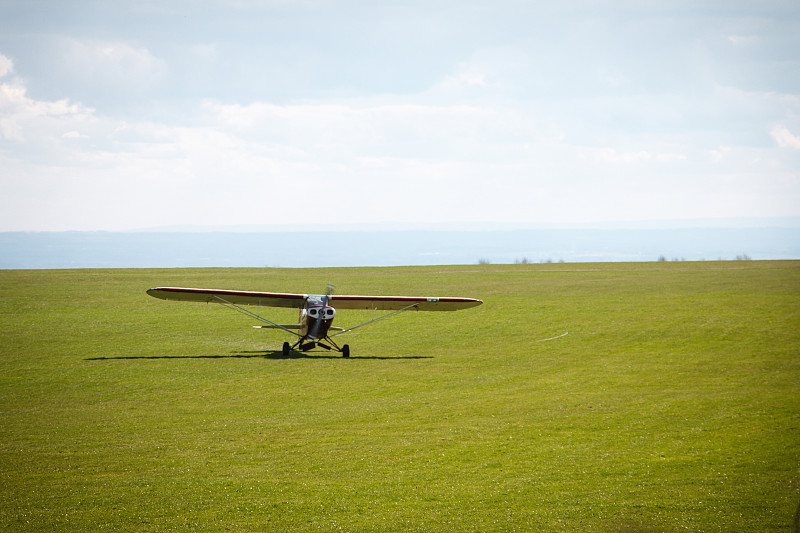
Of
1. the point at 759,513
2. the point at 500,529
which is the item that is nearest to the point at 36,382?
the point at 500,529

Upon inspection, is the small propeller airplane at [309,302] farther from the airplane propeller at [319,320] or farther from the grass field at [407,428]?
the grass field at [407,428]

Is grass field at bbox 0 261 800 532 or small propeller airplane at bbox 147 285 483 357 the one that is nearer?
grass field at bbox 0 261 800 532

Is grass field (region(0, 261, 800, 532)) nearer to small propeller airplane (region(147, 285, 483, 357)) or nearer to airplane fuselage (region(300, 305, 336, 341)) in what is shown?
airplane fuselage (region(300, 305, 336, 341))

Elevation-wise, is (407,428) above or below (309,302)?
below

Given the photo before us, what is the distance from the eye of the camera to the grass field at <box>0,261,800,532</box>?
9.19 m

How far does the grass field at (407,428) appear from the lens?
362 inches

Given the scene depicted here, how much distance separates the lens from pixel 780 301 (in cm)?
3803

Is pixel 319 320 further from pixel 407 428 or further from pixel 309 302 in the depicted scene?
pixel 407 428

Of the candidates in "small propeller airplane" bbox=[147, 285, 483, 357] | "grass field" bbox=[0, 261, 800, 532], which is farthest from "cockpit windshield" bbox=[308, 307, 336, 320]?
"grass field" bbox=[0, 261, 800, 532]

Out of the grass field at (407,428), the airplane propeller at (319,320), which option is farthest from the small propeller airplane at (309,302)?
the grass field at (407,428)

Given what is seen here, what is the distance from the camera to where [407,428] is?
13.4 meters

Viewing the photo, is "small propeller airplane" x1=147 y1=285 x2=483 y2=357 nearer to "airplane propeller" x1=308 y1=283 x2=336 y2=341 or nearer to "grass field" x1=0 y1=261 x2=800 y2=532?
"airplane propeller" x1=308 y1=283 x2=336 y2=341

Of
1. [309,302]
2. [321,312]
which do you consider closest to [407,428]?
[321,312]

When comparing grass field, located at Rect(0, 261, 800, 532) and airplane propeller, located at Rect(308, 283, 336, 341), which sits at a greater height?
airplane propeller, located at Rect(308, 283, 336, 341)
